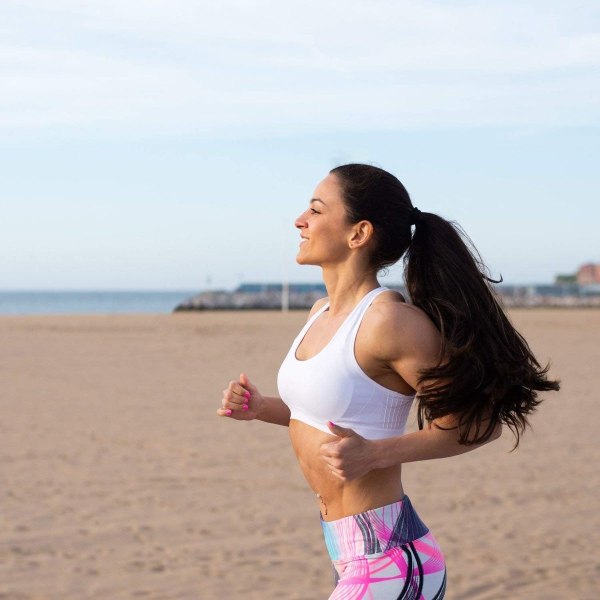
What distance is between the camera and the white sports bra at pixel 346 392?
284 centimetres

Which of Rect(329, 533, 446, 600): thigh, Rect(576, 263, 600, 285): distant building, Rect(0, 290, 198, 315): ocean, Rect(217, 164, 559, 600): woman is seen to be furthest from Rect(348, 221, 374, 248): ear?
Rect(576, 263, 600, 285): distant building

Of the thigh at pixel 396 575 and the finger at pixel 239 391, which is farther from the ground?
the finger at pixel 239 391

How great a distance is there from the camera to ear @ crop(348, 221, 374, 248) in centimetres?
296

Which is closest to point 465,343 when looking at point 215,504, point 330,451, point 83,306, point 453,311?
point 453,311

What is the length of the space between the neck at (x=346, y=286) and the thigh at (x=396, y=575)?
0.71 metres

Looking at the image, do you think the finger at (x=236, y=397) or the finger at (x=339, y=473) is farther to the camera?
the finger at (x=236, y=397)

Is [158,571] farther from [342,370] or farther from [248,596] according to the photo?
[342,370]

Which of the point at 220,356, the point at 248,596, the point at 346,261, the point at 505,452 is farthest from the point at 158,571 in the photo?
the point at 220,356

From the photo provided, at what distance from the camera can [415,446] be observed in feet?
9.20

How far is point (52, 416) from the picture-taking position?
14.4 meters

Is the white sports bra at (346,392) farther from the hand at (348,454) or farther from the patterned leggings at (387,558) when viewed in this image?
the patterned leggings at (387,558)

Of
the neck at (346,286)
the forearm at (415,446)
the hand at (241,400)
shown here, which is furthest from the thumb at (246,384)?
the forearm at (415,446)

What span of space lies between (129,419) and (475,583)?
8266 mm

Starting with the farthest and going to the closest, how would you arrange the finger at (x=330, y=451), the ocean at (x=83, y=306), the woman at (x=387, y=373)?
the ocean at (x=83, y=306)
the woman at (x=387, y=373)
the finger at (x=330, y=451)
